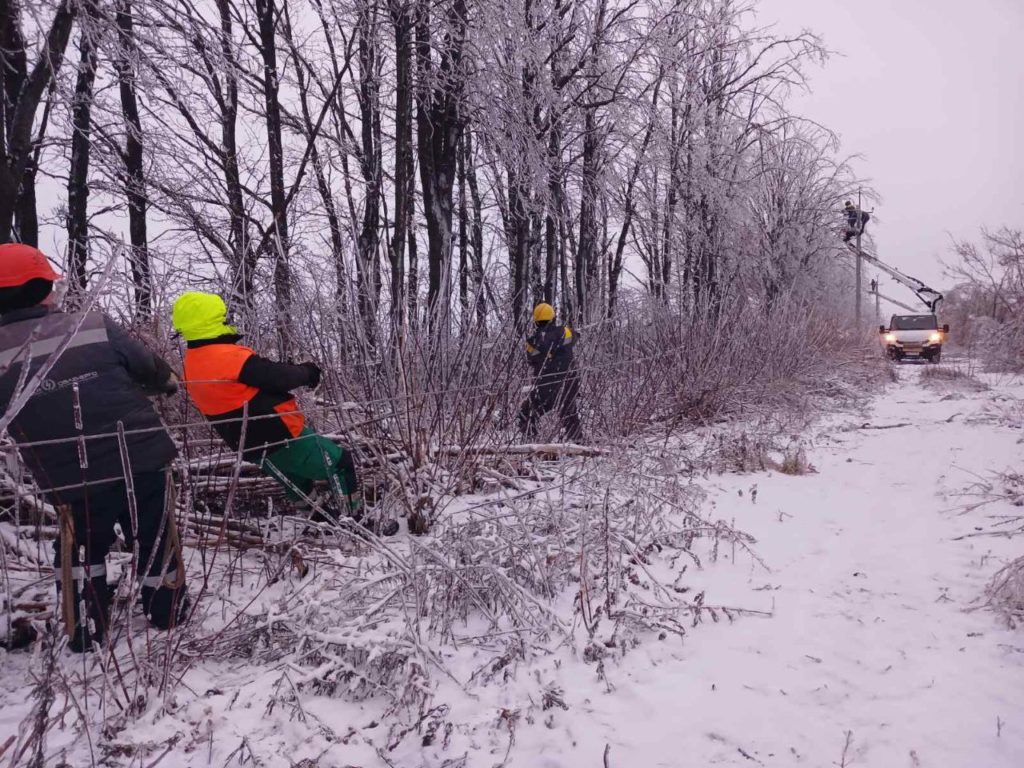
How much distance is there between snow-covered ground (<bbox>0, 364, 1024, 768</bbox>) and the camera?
193 centimetres

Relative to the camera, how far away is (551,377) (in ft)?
21.2

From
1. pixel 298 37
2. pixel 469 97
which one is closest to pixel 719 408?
pixel 469 97

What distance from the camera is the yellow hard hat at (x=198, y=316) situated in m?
3.09

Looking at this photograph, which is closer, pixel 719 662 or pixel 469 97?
pixel 719 662

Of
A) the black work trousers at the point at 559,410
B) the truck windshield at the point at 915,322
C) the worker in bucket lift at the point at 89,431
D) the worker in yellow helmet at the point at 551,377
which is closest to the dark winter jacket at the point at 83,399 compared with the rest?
the worker in bucket lift at the point at 89,431

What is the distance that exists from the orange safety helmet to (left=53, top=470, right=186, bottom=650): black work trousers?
81 centimetres

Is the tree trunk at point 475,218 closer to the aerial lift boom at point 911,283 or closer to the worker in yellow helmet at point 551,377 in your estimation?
the worker in yellow helmet at point 551,377

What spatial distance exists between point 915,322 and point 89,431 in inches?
847

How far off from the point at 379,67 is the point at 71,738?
8.70 meters

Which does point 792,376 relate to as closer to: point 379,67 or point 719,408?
point 719,408

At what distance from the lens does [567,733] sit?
2.03 m

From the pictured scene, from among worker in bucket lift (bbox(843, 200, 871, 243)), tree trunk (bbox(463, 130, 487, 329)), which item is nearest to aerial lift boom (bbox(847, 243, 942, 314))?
worker in bucket lift (bbox(843, 200, 871, 243))

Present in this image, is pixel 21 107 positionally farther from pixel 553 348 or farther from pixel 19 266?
pixel 553 348

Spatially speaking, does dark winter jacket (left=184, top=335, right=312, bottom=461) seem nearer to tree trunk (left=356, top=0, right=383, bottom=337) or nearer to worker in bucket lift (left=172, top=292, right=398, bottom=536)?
worker in bucket lift (left=172, top=292, right=398, bottom=536)
